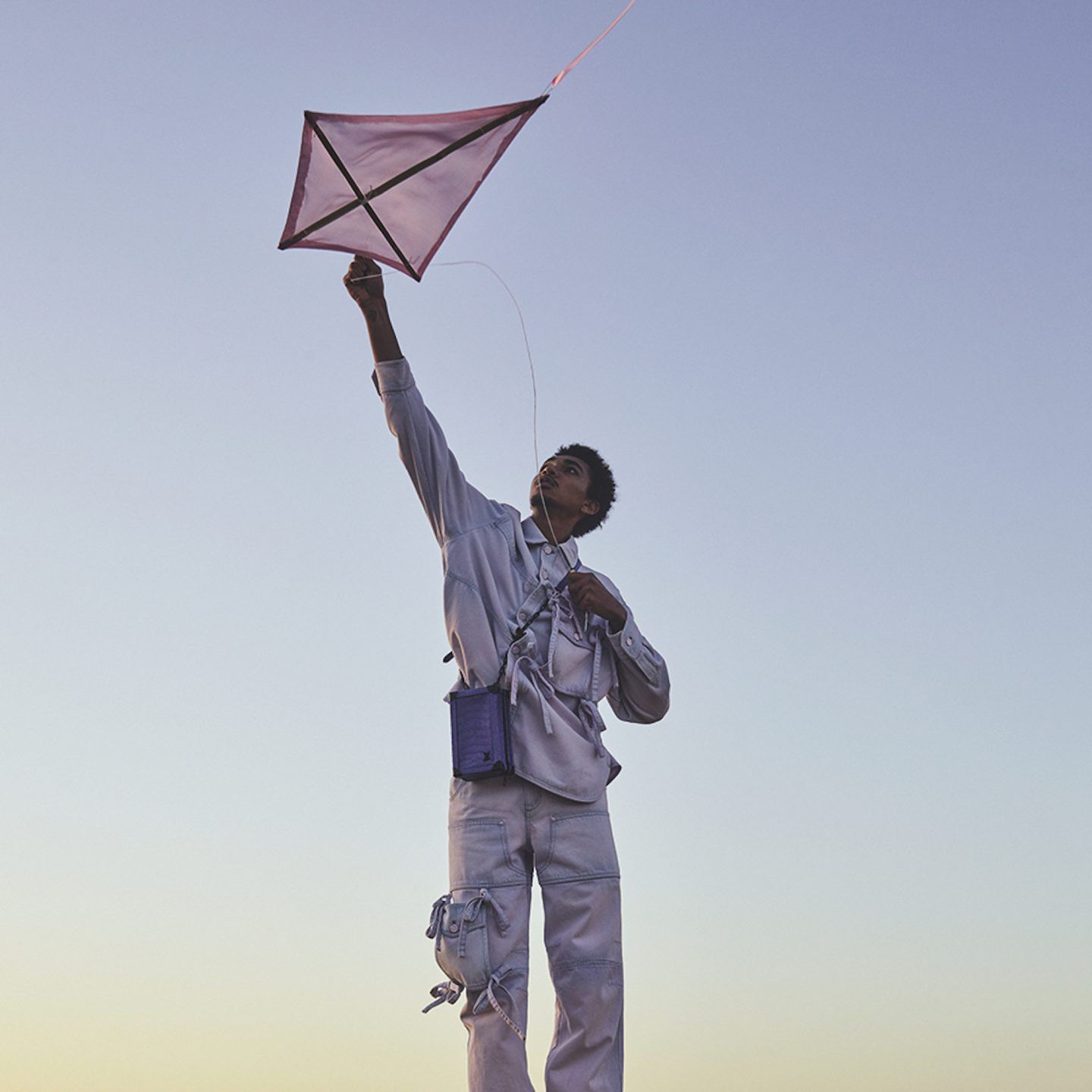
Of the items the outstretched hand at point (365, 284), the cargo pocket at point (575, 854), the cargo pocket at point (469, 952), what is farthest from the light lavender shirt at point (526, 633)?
the cargo pocket at point (469, 952)

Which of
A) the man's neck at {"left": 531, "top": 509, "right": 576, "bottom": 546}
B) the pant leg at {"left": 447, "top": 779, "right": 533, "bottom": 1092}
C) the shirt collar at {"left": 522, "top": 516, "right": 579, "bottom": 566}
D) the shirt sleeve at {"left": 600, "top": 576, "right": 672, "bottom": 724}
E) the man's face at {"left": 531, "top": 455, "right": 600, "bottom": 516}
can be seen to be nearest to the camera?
the pant leg at {"left": 447, "top": 779, "right": 533, "bottom": 1092}

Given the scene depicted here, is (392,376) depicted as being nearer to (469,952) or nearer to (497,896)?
(497,896)

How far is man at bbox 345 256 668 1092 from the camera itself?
15.0 ft

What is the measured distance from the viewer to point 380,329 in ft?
16.2

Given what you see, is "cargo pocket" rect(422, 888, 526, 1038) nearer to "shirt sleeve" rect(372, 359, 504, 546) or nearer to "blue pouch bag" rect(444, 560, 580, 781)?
"blue pouch bag" rect(444, 560, 580, 781)

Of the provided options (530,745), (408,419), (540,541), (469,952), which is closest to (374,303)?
(408,419)

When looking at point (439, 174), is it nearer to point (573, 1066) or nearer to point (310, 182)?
point (310, 182)

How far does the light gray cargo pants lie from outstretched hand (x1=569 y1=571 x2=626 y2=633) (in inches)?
30.3

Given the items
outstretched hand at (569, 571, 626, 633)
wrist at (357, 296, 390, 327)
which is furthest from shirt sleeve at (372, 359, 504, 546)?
outstretched hand at (569, 571, 626, 633)

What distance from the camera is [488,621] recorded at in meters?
5.01

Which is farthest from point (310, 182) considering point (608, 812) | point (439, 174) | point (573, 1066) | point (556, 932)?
point (573, 1066)

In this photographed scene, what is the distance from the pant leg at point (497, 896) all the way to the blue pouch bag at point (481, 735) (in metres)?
0.12

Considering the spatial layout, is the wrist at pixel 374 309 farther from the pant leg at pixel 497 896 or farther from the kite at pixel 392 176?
the pant leg at pixel 497 896

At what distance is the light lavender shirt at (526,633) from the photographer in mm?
4887
